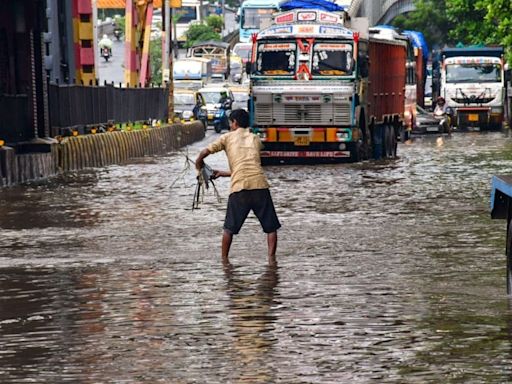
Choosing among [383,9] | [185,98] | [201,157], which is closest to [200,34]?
[383,9]

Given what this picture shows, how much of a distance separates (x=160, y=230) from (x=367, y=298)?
7.28m

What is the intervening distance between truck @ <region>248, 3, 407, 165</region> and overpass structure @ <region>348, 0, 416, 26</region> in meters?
62.3

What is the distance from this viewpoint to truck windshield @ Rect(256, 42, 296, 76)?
36.1 m

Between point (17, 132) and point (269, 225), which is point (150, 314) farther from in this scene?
point (17, 132)

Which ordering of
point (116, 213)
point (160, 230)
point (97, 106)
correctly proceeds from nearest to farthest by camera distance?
point (160, 230) < point (116, 213) < point (97, 106)

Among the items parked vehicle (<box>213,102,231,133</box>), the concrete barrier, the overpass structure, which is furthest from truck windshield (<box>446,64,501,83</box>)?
the overpass structure

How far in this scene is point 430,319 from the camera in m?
12.1

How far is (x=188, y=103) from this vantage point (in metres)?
68.5

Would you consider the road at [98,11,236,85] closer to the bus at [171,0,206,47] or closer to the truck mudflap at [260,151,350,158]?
the bus at [171,0,206,47]

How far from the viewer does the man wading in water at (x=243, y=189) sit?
16.6m

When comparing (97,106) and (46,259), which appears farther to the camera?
(97,106)

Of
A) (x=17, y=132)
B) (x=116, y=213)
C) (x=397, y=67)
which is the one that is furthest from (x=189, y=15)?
(x=116, y=213)

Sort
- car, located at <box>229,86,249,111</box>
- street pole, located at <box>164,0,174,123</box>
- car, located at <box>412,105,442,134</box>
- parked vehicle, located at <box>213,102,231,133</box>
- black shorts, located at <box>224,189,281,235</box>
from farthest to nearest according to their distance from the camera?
car, located at <box>229,86,249,111</box>
parked vehicle, located at <box>213,102,231,133</box>
car, located at <box>412,105,442,134</box>
street pole, located at <box>164,0,174,123</box>
black shorts, located at <box>224,189,281,235</box>

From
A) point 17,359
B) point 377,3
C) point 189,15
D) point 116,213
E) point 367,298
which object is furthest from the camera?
point 189,15
